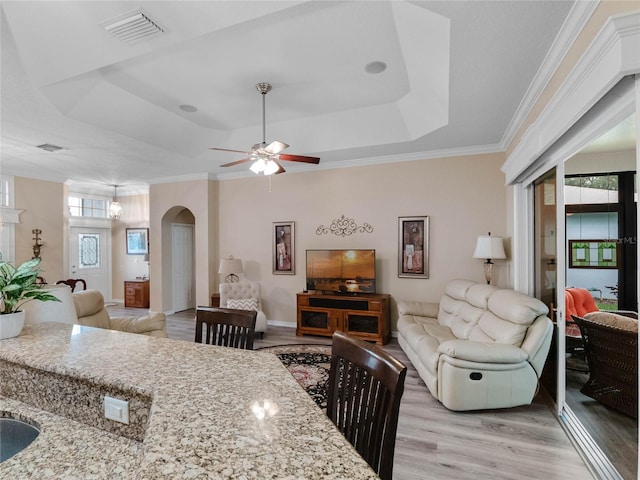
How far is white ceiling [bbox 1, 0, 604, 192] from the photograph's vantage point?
7.16ft

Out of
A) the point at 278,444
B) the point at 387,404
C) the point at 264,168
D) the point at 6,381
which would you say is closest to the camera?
the point at 278,444

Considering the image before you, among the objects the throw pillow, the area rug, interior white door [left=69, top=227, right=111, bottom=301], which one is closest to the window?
interior white door [left=69, top=227, right=111, bottom=301]

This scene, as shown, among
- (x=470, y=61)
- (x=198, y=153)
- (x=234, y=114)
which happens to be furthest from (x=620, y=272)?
(x=198, y=153)

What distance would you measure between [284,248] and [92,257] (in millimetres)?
5546

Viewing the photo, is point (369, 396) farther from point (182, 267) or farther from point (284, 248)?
point (182, 267)

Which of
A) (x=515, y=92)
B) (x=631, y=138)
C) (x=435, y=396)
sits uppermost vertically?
(x=515, y=92)

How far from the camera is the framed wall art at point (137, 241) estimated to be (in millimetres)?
8285

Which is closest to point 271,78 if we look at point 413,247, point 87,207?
point 413,247

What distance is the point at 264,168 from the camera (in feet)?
11.5

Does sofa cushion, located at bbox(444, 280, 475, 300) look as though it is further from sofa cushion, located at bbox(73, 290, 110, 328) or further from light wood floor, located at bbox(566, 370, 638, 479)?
sofa cushion, located at bbox(73, 290, 110, 328)

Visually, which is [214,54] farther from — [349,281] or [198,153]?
[349,281]

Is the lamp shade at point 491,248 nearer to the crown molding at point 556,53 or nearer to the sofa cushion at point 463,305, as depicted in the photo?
the sofa cushion at point 463,305

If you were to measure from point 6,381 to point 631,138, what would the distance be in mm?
3683

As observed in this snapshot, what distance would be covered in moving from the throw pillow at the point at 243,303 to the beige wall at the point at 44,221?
3.87m
